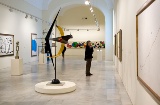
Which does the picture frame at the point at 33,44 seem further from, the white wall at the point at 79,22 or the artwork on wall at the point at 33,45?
the white wall at the point at 79,22

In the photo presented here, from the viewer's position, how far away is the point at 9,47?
16.0 meters

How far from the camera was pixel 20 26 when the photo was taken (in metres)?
18.0

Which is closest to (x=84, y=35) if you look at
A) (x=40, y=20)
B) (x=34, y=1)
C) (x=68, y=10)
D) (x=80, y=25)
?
(x=80, y=25)

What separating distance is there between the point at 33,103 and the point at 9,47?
35.1ft

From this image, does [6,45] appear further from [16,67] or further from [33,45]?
[33,45]

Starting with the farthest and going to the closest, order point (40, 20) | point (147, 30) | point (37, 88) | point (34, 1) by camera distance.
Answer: point (40, 20) → point (34, 1) → point (37, 88) → point (147, 30)

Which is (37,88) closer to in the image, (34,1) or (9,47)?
(9,47)

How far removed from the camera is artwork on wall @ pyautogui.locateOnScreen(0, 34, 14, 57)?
15.0m

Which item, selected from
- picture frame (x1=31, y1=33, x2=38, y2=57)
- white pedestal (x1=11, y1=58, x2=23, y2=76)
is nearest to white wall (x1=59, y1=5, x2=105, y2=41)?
picture frame (x1=31, y1=33, x2=38, y2=57)

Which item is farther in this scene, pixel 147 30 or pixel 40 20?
pixel 40 20

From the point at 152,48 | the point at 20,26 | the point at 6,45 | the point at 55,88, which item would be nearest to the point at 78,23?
the point at 20,26

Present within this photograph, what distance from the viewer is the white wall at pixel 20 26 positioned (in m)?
15.3

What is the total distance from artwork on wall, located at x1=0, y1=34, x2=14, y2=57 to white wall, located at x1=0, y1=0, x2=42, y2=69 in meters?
0.28

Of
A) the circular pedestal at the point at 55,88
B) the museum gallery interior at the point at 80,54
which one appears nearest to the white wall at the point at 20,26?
the museum gallery interior at the point at 80,54
